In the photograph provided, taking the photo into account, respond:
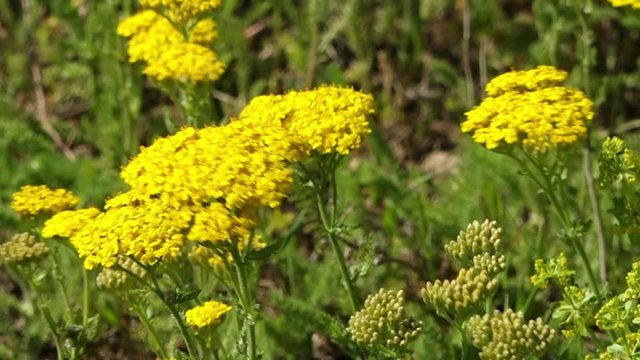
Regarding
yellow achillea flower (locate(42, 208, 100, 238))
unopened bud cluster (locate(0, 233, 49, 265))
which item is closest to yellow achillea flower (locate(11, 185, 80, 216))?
unopened bud cluster (locate(0, 233, 49, 265))

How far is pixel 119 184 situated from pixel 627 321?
295 centimetres

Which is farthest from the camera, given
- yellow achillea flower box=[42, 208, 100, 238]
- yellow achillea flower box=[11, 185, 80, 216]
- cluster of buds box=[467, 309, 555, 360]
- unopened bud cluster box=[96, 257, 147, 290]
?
yellow achillea flower box=[11, 185, 80, 216]

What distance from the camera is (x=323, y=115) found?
3459 millimetres

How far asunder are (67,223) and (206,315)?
1.78 feet

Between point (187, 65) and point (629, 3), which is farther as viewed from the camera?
point (187, 65)

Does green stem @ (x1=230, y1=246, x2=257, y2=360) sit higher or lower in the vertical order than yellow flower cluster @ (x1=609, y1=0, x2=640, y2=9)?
lower

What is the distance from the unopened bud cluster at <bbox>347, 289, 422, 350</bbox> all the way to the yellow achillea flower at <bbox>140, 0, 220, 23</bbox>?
151 centimetres

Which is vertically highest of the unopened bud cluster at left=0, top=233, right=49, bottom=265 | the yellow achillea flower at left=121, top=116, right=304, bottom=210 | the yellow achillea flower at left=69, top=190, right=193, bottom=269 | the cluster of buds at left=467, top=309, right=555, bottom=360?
the yellow achillea flower at left=121, top=116, right=304, bottom=210

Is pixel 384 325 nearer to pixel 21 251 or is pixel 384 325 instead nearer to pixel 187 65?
pixel 21 251

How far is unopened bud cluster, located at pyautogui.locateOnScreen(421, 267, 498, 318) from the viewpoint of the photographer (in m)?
3.12

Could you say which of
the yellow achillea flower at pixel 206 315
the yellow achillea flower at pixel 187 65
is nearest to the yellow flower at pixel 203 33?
the yellow achillea flower at pixel 187 65

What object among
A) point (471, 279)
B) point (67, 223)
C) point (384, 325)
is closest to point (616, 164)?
point (471, 279)

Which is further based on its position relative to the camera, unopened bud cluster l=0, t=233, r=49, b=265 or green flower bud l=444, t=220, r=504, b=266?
unopened bud cluster l=0, t=233, r=49, b=265

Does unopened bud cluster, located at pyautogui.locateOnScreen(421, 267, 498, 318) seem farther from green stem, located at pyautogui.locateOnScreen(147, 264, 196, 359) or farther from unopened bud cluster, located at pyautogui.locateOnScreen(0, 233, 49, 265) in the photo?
unopened bud cluster, located at pyautogui.locateOnScreen(0, 233, 49, 265)
